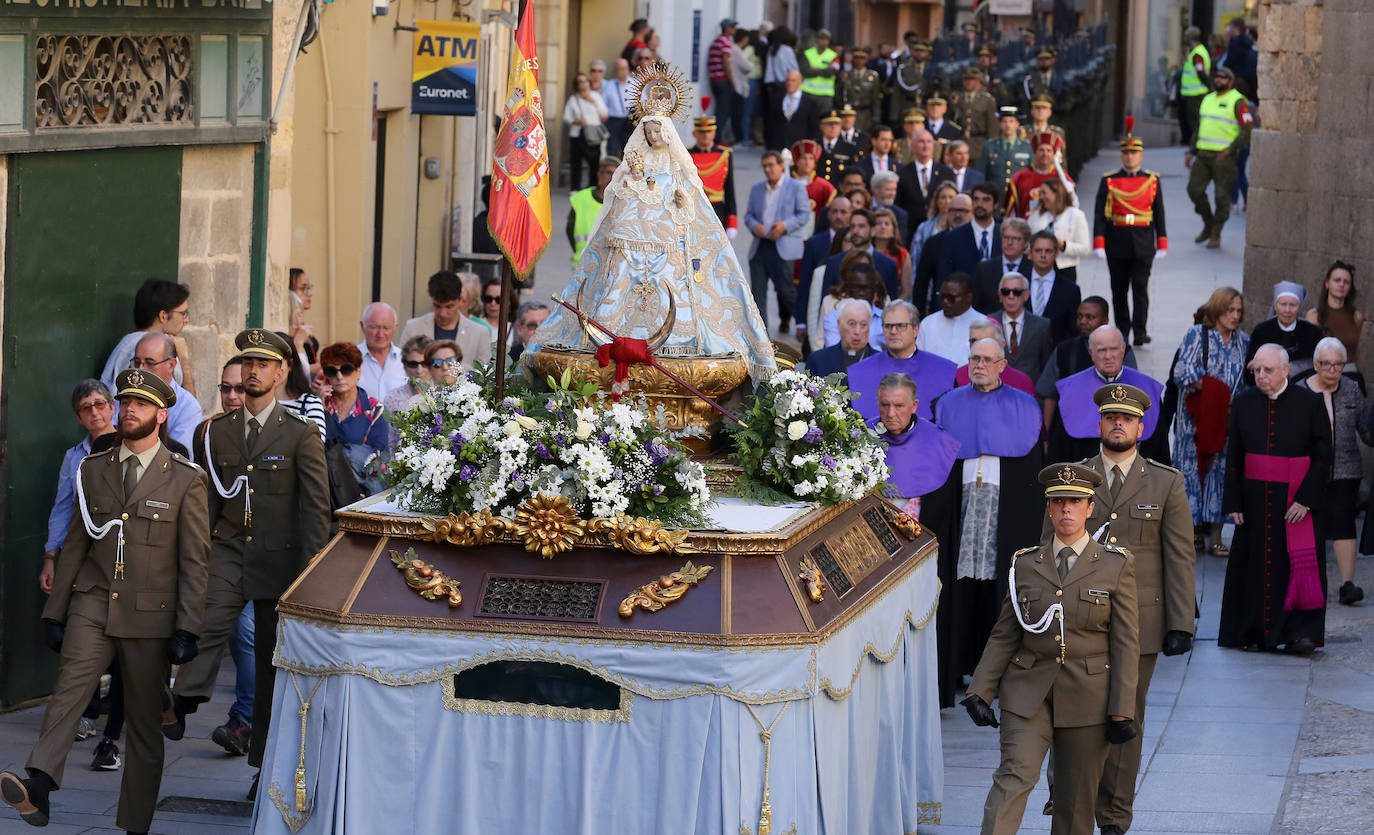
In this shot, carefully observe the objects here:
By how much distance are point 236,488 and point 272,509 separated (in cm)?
19

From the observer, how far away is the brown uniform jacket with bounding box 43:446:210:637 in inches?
376

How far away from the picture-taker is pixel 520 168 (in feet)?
30.7

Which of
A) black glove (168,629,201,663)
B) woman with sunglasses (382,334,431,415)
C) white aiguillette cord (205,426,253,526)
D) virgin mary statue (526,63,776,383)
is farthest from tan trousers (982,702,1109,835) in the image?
woman with sunglasses (382,334,431,415)

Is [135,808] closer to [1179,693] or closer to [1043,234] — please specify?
[1179,693]

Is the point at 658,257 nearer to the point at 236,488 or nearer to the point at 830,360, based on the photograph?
the point at 236,488

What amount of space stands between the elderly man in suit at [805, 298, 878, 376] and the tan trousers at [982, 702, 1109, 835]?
4.10 meters

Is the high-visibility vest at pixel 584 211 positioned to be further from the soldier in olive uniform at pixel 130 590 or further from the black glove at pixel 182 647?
the black glove at pixel 182 647

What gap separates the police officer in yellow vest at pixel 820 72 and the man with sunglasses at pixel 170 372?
24.1 m

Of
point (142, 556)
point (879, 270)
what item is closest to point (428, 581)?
point (142, 556)

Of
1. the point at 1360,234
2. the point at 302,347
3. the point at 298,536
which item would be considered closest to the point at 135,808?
the point at 298,536

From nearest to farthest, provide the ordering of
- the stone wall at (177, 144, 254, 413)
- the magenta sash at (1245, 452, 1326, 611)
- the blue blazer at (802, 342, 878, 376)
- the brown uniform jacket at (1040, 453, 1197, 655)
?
1. the brown uniform jacket at (1040, 453, 1197, 655)
2. the stone wall at (177, 144, 254, 413)
3. the blue blazer at (802, 342, 878, 376)
4. the magenta sash at (1245, 452, 1326, 611)

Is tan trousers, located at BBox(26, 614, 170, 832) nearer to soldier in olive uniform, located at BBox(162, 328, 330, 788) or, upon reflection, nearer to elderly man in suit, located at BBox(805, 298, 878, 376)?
soldier in olive uniform, located at BBox(162, 328, 330, 788)

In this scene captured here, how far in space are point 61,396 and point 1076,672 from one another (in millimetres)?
5488

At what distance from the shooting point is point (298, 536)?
1021 cm
